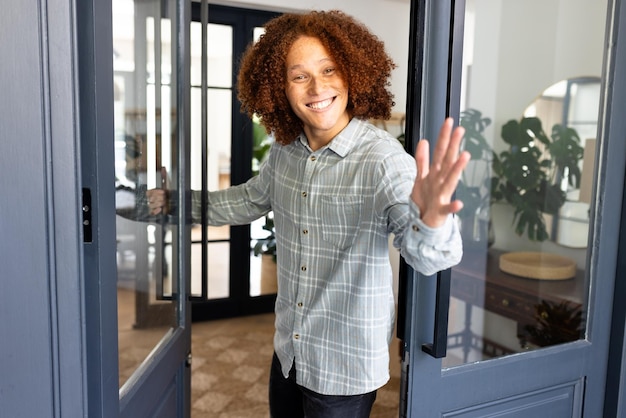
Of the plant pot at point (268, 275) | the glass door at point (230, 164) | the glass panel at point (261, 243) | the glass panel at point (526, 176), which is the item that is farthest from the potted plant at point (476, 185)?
the plant pot at point (268, 275)

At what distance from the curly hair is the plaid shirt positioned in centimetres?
10

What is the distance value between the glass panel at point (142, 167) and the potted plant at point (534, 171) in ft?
3.19

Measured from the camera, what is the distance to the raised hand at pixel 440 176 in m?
0.97

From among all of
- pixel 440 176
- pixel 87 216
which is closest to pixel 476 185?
pixel 440 176

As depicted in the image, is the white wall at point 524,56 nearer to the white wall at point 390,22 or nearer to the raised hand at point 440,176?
the raised hand at point 440,176

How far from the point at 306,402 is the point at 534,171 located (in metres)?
0.97

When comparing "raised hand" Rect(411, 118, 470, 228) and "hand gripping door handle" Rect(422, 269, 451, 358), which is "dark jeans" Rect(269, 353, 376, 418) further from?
"raised hand" Rect(411, 118, 470, 228)

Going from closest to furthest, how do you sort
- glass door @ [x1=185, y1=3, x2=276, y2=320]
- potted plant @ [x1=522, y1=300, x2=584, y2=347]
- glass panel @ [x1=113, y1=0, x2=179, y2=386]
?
1. glass panel @ [x1=113, y1=0, x2=179, y2=386]
2. potted plant @ [x1=522, y1=300, x2=584, y2=347]
3. glass door @ [x1=185, y1=3, x2=276, y2=320]

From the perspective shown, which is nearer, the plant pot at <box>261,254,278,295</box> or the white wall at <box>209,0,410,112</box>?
the white wall at <box>209,0,410,112</box>

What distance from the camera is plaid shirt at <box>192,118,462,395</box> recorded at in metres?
1.33

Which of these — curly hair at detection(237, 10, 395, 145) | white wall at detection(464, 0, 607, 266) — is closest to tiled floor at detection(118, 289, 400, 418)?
white wall at detection(464, 0, 607, 266)

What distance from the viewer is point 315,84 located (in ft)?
4.61

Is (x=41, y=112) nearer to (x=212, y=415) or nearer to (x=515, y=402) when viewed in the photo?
(x=515, y=402)

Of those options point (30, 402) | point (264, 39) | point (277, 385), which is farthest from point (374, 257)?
point (30, 402)
